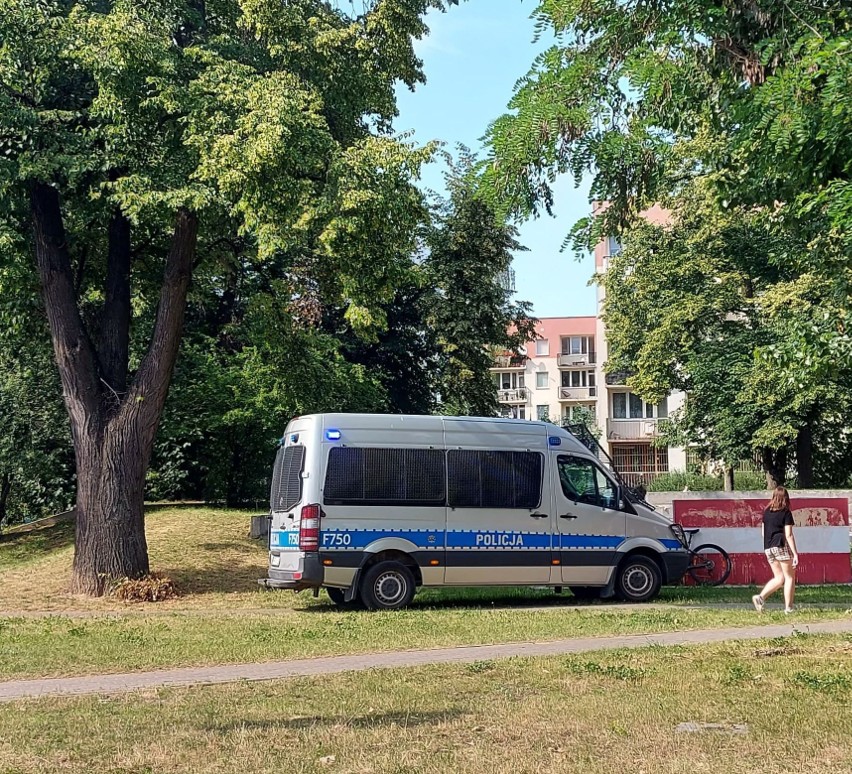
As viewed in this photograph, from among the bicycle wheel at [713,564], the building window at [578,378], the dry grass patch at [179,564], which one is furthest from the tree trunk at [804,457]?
the building window at [578,378]

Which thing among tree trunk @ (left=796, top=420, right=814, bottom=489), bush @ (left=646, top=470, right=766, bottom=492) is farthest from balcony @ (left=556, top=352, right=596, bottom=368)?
tree trunk @ (left=796, top=420, right=814, bottom=489)

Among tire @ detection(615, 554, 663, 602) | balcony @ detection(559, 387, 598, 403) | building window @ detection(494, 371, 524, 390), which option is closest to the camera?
tire @ detection(615, 554, 663, 602)

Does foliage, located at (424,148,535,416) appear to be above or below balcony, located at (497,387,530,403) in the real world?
below

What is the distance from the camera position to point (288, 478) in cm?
1588

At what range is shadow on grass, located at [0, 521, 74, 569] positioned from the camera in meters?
25.7

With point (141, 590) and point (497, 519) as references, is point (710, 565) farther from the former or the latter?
point (141, 590)

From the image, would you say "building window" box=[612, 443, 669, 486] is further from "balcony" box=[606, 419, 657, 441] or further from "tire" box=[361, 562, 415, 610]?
"tire" box=[361, 562, 415, 610]

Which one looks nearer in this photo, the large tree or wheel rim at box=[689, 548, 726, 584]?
the large tree

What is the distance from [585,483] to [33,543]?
16875 millimetres

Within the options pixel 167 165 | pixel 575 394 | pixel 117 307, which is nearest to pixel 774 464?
pixel 117 307

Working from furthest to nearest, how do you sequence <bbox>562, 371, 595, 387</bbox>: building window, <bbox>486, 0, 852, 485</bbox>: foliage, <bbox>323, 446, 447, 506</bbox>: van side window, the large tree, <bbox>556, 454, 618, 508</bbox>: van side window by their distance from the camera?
<bbox>562, 371, 595, 387</bbox>: building window
<bbox>556, 454, 618, 508</bbox>: van side window
the large tree
<bbox>323, 446, 447, 506</bbox>: van side window
<bbox>486, 0, 852, 485</bbox>: foliage

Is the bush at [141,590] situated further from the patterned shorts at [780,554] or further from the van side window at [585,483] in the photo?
the patterned shorts at [780,554]

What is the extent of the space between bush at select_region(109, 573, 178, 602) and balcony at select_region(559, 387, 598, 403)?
74.0 m

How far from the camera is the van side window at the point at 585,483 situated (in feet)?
53.7
